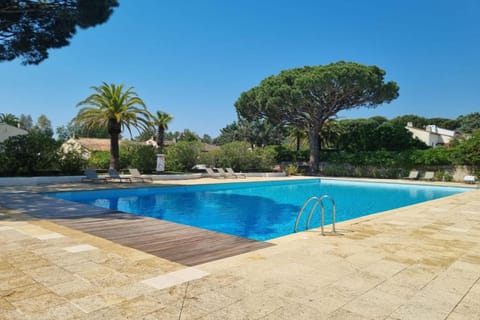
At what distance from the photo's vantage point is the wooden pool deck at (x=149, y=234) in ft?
15.3

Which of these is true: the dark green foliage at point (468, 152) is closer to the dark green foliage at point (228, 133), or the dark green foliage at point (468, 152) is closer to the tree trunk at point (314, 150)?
the tree trunk at point (314, 150)

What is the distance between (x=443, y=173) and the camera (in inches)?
886

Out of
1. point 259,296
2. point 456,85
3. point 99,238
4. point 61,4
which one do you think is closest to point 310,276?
point 259,296

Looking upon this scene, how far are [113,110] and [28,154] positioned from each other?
495cm

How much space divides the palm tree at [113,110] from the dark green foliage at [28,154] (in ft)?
10.8

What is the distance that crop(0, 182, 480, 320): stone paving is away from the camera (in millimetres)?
2799

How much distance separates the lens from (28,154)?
15.3 metres

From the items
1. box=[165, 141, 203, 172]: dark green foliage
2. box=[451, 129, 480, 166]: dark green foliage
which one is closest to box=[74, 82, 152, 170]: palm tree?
box=[165, 141, 203, 172]: dark green foliage

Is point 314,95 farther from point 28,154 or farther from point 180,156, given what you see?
point 28,154

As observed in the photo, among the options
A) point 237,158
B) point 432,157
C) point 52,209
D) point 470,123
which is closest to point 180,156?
point 237,158

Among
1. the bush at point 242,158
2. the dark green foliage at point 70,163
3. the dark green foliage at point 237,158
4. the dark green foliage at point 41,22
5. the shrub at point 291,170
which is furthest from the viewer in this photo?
the shrub at point 291,170

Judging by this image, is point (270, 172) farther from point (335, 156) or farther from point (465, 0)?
point (465, 0)

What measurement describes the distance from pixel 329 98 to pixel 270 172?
24.7 feet

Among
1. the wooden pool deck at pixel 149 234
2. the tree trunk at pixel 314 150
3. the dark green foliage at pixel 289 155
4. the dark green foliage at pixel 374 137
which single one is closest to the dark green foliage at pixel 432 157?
the dark green foliage at pixel 374 137
